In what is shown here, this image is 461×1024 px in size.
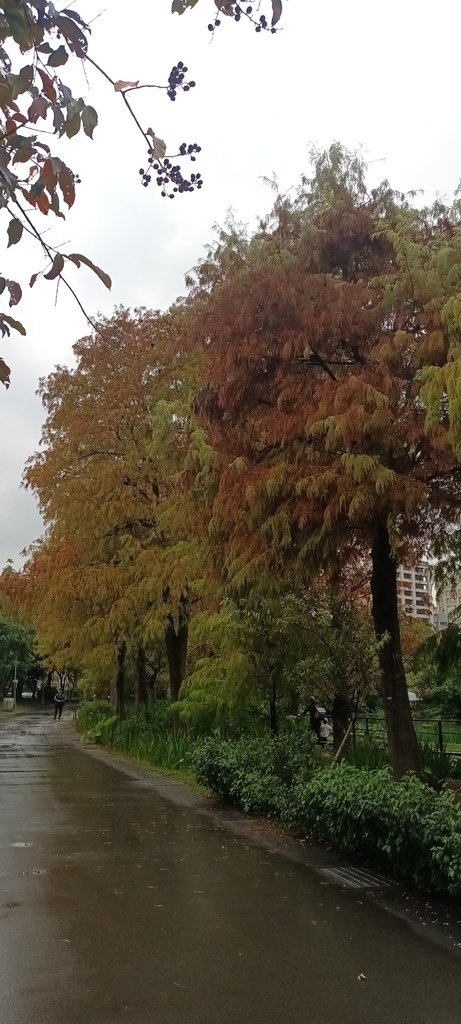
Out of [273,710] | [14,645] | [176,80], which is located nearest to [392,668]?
[273,710]

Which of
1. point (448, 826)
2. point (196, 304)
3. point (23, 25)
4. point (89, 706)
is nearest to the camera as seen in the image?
point (23, 25)

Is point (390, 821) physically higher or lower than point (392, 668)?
lower

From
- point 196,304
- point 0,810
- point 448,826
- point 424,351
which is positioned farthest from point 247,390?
point 0,810

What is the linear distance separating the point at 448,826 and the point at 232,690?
6.38 m

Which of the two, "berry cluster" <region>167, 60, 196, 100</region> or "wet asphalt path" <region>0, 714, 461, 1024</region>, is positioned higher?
"berry cluster" <region>167, 60, 196, 100</region>

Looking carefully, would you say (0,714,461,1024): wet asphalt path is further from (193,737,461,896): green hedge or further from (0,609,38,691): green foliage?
(0,609,38,691): green foliage

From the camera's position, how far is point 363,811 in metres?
6.43

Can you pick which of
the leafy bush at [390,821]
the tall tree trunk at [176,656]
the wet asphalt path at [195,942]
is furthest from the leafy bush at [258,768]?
the tall tree trunk at [176,656]

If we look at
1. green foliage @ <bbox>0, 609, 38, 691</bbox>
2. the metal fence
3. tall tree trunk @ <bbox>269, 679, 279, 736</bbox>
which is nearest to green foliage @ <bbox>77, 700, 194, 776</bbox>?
tall tree trunk @ <bbox>269, 679, 279, 736</bbox>

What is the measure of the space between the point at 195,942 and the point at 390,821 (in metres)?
1.90

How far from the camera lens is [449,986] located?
4.25 m

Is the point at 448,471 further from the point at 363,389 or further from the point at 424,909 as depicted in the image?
the point at 424,909

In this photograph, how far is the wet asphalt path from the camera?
3.99m

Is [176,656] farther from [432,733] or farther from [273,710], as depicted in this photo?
[432,733]
